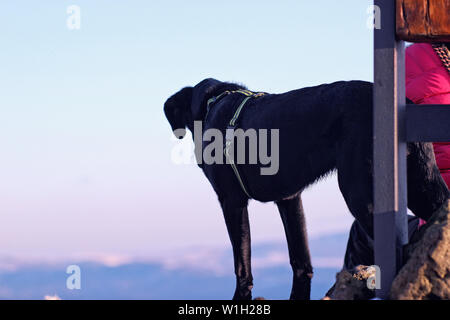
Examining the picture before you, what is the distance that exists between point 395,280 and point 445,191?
1.11m

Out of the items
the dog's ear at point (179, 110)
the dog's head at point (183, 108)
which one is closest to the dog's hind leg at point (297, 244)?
the dog's head at point (183, 108)

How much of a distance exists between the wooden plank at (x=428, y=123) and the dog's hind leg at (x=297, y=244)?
186cm

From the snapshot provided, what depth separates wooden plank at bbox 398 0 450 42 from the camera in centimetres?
407

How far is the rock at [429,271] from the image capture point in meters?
3.78

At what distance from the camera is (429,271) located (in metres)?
3.80

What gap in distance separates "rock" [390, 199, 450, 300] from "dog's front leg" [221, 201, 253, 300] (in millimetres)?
1798

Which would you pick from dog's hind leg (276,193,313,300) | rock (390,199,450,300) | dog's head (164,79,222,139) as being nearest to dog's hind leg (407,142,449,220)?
rock (390,199,450,300)

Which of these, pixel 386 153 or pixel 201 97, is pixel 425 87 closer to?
pixel 386 153

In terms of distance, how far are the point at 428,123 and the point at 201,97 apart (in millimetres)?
2892

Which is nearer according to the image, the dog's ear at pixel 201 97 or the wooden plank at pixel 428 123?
the wooden plank at pixel 428 123

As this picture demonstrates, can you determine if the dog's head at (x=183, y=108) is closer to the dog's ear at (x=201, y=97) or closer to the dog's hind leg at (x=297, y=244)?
the dog's ear at (x=201, y=97)

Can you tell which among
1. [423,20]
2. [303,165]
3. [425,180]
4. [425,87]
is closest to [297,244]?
[303,165]

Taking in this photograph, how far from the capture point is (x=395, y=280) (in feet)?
13.0
